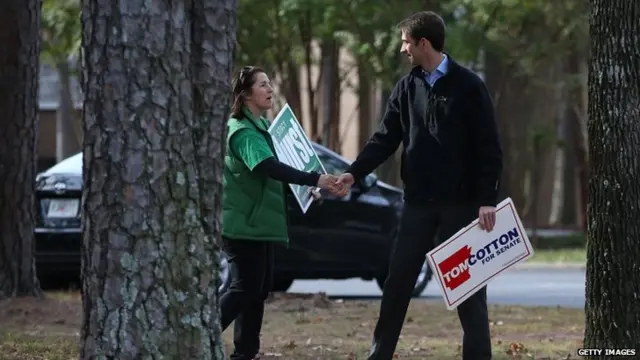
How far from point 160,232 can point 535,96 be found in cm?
2656

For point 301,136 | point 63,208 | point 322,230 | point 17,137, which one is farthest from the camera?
point 63,208

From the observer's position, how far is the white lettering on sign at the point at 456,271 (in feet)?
24.1

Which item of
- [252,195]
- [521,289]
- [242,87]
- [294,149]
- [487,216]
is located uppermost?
[242,87]

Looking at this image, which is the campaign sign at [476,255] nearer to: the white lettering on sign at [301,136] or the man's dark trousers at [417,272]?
the man's dark trousers at [417,272]

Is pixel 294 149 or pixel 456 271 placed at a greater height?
pixel 294 149

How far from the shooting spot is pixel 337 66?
995 inches

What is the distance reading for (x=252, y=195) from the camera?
7582 millimetres

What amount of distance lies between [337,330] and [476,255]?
337 cm

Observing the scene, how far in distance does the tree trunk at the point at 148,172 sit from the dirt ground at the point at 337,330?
9.37ft

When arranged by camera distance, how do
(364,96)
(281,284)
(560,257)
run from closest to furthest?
1. (281,284)
2. (560,257)
3. (364,96)

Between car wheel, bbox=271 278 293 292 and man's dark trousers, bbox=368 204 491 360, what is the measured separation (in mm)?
6067

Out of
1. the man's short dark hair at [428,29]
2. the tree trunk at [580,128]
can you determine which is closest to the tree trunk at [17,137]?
the man's short dark hair at [428,29]

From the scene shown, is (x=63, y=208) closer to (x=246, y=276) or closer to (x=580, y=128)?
(x=246, y=276)

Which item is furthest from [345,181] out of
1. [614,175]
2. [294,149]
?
[614,175]
